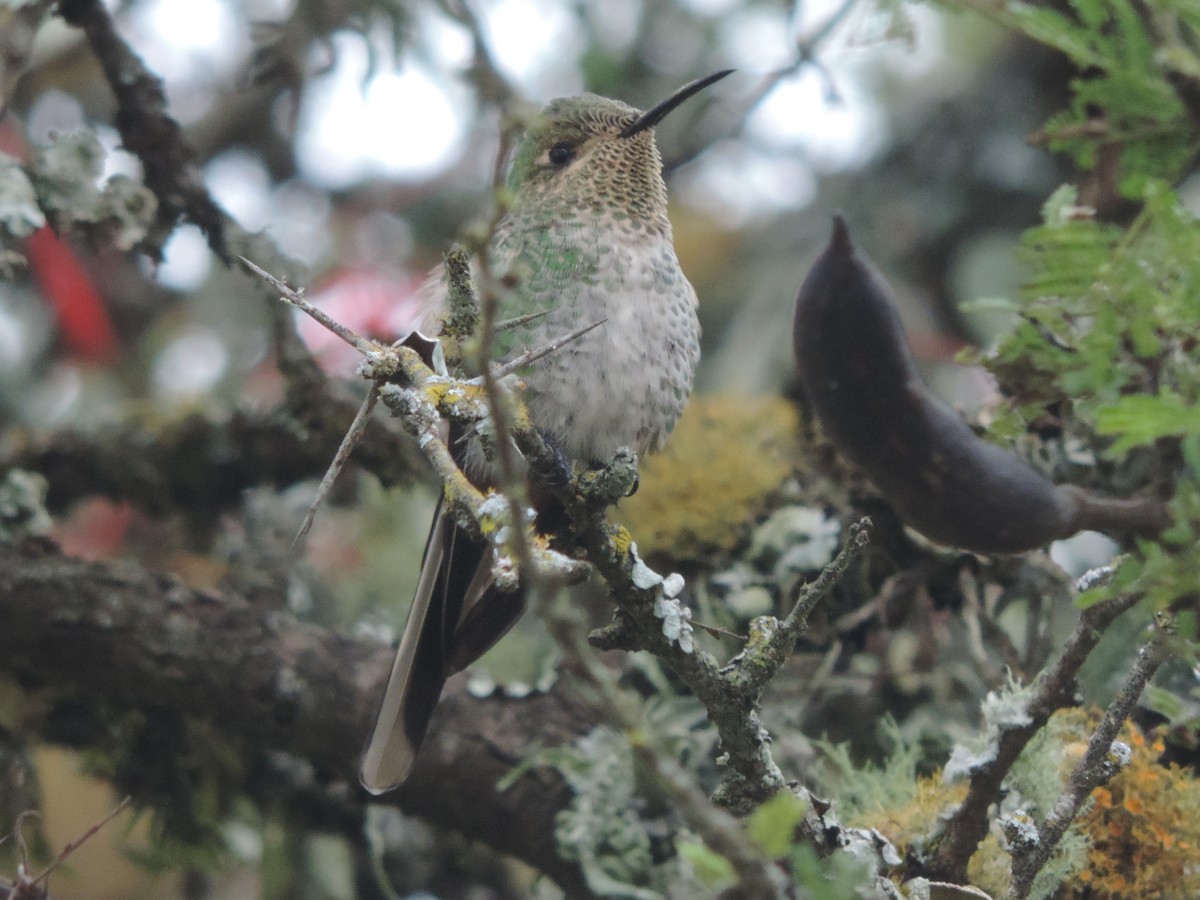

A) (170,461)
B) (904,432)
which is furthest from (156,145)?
(904,432)

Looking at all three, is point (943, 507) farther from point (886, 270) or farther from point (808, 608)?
point (886, 270)

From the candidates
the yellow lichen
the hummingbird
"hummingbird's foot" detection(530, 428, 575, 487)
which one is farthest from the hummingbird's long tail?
"hummingbird's foot" detection(530, 428, 575, 487)

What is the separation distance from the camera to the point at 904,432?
1.51m

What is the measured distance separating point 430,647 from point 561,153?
1.26 metres

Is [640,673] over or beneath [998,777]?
beneath

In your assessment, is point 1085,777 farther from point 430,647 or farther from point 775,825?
point 430,647

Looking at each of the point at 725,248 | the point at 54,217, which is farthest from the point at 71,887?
the point at 725,248

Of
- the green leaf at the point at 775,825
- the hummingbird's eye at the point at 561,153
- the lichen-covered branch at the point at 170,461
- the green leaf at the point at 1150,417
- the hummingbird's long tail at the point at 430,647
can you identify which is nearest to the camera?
the green leaf at the point at 775,825

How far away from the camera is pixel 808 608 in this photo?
168 centimetres

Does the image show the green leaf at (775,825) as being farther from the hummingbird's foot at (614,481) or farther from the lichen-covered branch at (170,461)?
the lichen-covered branch at (170,461)

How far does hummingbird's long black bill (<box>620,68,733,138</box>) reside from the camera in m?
2.99

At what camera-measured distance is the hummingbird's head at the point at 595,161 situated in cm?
309

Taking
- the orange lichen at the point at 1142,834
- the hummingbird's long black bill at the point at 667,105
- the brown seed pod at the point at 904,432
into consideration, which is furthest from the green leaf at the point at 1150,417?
the hummingbird's long black bill at the point at 667,105

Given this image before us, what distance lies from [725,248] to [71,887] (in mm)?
3164
